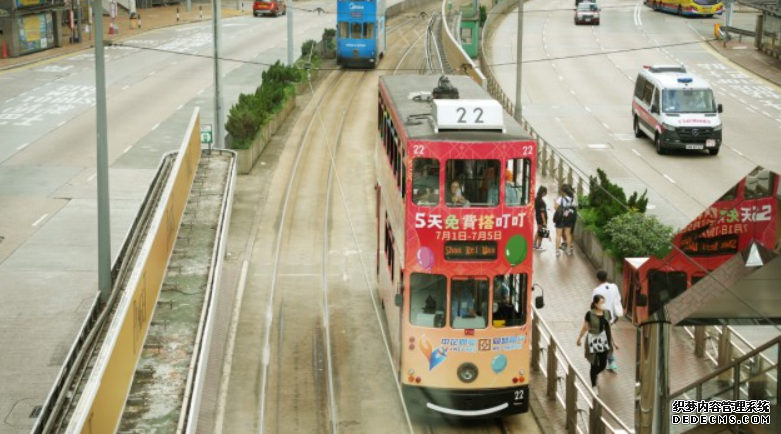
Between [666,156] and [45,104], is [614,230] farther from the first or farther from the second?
[45,104]

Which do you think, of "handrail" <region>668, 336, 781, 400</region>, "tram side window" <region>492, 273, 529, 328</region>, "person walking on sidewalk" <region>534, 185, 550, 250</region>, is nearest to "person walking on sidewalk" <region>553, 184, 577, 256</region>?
"person walking on sidewalk" <region>534, 185, 550, 250</region>

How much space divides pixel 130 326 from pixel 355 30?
43.2 meters

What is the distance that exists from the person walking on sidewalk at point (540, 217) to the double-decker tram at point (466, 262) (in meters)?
9.09

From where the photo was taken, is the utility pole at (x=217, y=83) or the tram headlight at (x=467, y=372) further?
the utility pole at (x=217, y=83)

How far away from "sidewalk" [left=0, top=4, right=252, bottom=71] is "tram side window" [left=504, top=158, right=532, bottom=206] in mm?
44943

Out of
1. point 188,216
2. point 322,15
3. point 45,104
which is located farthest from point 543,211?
point 322,15

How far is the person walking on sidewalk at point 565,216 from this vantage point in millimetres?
27766

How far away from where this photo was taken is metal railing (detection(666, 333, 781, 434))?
8.42 m

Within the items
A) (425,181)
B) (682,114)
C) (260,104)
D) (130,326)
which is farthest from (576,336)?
(260,104)

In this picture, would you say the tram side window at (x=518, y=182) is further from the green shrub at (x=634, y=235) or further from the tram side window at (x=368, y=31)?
the tram side window at (x=368, y=31)

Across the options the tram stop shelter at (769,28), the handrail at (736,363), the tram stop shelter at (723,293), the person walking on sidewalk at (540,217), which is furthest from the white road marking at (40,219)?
the tram stop shelter at (769,28)

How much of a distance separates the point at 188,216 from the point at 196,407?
11216mm

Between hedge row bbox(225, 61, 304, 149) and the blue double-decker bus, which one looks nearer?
hedge row bbox(225, 61, 304, 149)

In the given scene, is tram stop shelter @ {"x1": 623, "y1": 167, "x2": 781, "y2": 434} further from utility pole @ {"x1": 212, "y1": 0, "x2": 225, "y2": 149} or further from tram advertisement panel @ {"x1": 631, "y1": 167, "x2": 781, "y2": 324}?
utility pole @ {"x1": 212, "y1": 0, "x2": 225, "y2": 149}
